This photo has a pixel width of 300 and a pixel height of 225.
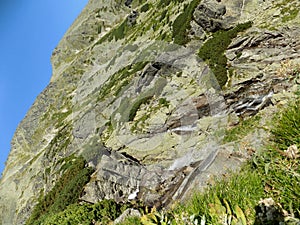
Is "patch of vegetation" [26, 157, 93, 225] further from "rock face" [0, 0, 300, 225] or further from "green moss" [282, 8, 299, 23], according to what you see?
"green moss" [282, 8, 299, 23]

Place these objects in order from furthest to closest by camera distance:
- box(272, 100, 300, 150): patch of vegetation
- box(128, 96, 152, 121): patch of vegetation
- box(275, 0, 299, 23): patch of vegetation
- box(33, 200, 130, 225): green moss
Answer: box(128, 96, 152, 121): patch of vegetation → box(275, 0, 299, 23): patch of vegetation → box(33, 200, 130, 225): green moss → box(272, 100, 300, 150): patch of vegetation

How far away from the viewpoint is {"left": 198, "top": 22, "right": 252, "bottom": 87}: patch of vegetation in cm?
1909

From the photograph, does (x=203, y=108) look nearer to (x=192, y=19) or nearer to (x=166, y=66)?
(x=166, y=66)

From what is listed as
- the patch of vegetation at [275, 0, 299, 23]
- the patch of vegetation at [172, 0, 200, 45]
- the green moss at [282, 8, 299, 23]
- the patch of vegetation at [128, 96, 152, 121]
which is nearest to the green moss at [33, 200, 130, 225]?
the patch of vegetation at [128, 96, 152, 121]

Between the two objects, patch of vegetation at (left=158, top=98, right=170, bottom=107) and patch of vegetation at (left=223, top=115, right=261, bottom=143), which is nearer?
patch of vegetation at (left=223, top=115, right=261, bottom=143)

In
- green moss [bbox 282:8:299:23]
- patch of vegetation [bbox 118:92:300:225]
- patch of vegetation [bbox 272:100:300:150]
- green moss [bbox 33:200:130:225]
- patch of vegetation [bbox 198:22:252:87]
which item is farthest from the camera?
patch of vegetation [bbox 198:22:252:87]

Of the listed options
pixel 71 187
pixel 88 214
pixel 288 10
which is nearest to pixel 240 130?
pixel 88 214

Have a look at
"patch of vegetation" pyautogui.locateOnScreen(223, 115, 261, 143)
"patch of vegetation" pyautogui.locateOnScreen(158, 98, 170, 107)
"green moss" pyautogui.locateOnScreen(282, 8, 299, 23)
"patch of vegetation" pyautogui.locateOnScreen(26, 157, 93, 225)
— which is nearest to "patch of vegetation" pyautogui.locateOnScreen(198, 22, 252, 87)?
"green moss" pyautogui.locateOnScreen(282, 8, 299, 23)

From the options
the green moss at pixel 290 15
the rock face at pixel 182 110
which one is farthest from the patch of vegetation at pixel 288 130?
the green moss at pixel 290 15

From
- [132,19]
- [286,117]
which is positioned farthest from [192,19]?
[132,19]

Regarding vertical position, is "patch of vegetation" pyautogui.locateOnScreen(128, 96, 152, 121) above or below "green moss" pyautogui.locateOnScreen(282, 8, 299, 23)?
above

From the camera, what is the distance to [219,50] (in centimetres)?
2081

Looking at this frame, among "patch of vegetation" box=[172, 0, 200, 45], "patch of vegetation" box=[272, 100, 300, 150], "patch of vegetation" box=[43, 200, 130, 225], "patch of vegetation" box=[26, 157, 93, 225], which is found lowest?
"patch of vegetation" box=[26, 157, 93, 225]

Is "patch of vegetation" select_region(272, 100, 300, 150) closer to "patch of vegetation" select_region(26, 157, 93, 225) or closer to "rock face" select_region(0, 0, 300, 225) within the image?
"rock face" select_region(0, 0, 300, 225)
